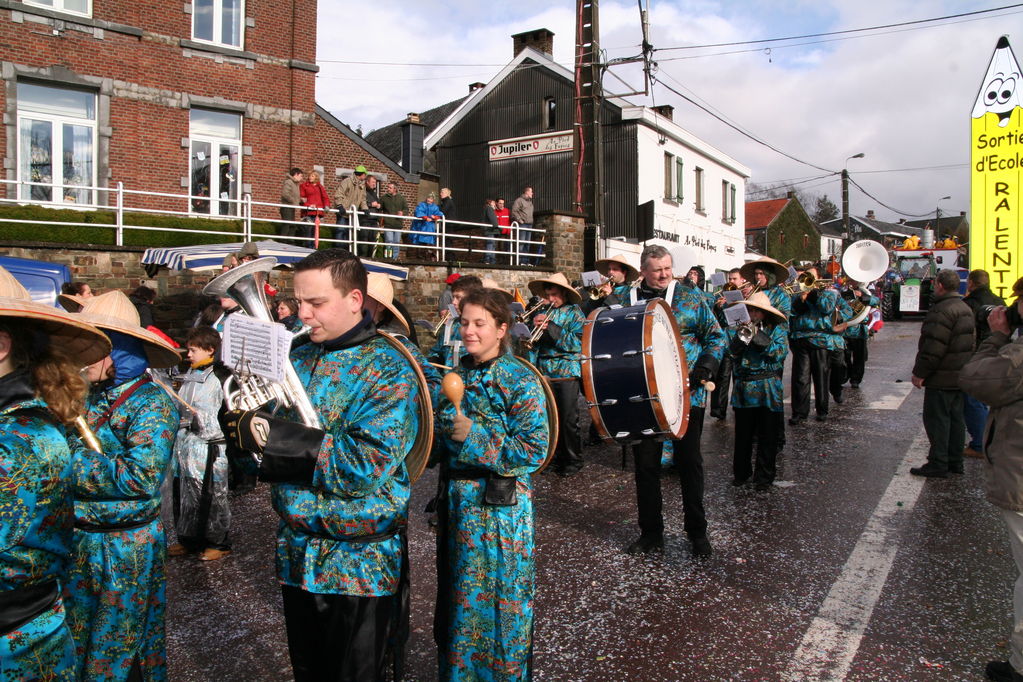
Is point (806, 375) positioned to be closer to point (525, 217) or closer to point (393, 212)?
point (393, 212)

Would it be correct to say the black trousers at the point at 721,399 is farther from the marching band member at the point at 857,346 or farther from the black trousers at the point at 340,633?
the black trousers at the point at 340,633

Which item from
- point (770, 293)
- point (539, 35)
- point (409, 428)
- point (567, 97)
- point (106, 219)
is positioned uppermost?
point (539, 35)

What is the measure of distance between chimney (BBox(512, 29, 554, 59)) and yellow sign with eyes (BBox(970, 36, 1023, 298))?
24.1 meters

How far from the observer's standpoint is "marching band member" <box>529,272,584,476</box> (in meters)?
7.73

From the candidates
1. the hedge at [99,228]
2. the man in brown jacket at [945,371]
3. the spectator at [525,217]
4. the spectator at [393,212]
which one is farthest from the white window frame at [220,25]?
the man in brown jacket at [945,371]

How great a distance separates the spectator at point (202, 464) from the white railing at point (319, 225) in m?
8.33

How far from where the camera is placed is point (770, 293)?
29.3 feet

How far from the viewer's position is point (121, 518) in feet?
9.68

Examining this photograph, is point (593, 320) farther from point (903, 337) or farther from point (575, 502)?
point (903, 337)

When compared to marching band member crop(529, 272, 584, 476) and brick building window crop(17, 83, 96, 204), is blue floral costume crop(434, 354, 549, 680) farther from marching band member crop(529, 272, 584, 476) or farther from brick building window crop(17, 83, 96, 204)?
brick building window crop(17, 83, 96, 204)

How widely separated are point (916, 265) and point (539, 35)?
17.4 metres

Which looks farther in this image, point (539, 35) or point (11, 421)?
point (539, 35)

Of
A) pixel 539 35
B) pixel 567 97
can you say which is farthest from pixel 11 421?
pixel 539 35

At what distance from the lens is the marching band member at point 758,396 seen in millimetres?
6922
